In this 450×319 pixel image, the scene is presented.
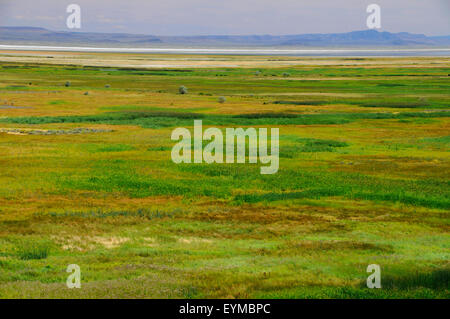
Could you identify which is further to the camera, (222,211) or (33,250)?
(222,211)

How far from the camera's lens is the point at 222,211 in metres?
31.3

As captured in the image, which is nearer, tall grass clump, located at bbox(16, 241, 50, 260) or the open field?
the open field

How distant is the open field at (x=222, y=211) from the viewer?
19.7m

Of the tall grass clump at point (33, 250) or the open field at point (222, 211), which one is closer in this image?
the open field at point (222, 211)

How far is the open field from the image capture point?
64.7ft

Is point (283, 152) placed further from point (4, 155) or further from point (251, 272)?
point (251, 272)

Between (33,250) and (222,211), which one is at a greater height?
(222,211)

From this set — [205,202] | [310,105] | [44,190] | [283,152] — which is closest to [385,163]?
[283,152]

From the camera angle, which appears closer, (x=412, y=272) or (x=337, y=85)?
(x=412, y=272)

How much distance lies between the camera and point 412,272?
20516 mm
